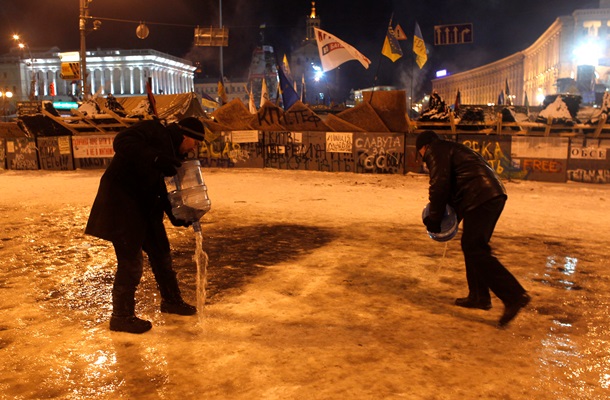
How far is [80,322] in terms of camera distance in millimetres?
4707

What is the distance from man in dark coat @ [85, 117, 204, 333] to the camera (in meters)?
4.23

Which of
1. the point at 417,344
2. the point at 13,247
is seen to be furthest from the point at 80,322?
the point at 13,247

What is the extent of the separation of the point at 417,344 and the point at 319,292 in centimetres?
155

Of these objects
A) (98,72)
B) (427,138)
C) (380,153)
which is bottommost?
(380,153)

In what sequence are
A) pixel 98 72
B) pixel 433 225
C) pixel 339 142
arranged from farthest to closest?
pixel 98 72, pixel 339 142, pixel 433 225

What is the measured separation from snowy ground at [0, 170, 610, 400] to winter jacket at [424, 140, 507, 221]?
108 centimetres

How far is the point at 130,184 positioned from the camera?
171 inches

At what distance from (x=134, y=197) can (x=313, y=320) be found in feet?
6.29

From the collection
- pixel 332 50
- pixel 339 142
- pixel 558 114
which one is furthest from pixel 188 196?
pixel 332 50

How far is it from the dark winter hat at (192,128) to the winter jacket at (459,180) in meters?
2.11

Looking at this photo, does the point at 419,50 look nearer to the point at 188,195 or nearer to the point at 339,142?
the point at 339,142

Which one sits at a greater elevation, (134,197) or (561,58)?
(561,58)

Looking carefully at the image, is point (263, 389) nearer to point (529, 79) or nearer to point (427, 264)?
point (427, 264)

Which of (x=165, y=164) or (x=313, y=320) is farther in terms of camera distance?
(x=313, y=320)
